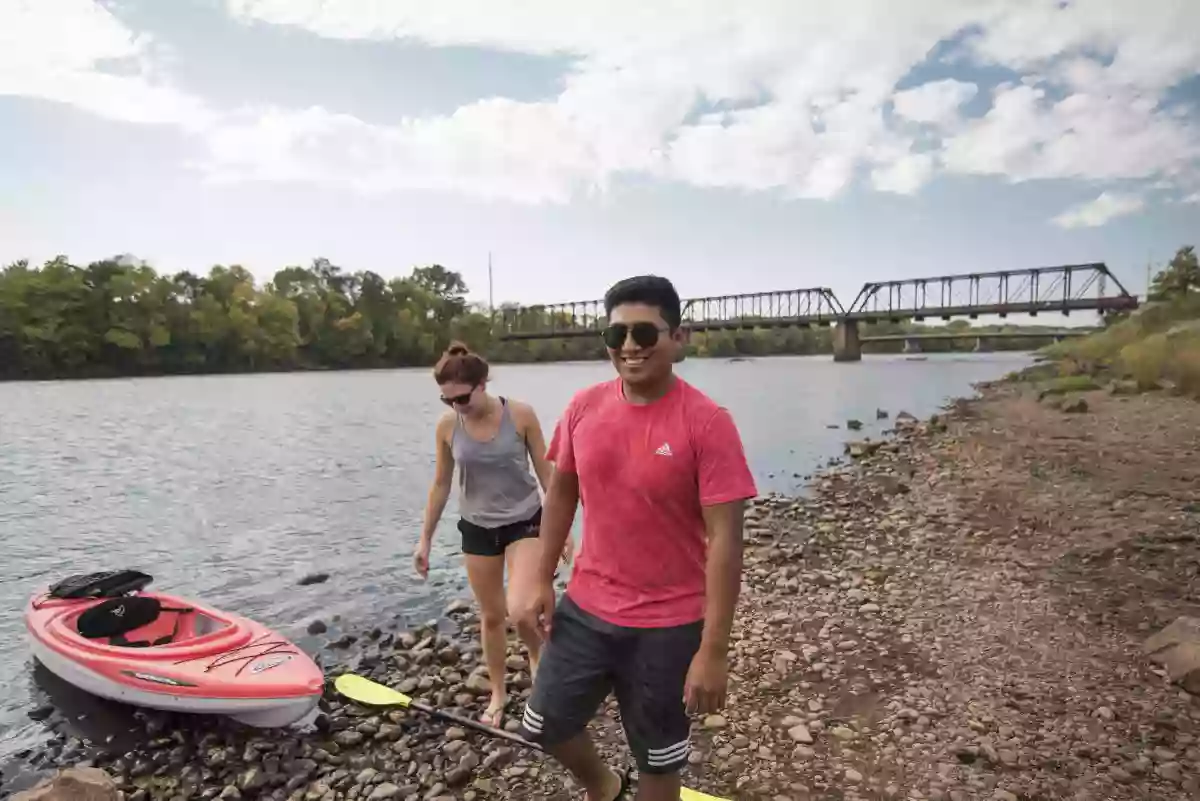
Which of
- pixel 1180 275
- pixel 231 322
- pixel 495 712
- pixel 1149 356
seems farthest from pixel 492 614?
pixel 231 322

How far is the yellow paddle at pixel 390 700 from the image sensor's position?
569cm

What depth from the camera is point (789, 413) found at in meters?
40.7

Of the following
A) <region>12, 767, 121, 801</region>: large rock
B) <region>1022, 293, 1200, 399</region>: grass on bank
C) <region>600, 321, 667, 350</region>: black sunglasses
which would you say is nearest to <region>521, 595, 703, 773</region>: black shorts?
<region>600, 321, 667, 350</region>: black sunglasses

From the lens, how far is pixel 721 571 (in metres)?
2.81

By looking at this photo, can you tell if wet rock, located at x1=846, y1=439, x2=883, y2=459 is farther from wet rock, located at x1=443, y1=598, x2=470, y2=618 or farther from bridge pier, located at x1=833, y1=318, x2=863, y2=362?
bridge pier, located at x1=833, y1=318, x2=863, y2=362

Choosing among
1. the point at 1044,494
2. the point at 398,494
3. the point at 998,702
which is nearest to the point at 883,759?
the point at 998,702

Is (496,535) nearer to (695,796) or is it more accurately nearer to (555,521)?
(555,521)

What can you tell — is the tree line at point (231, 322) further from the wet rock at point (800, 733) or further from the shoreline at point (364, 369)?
the wet rock at point (800, 733)

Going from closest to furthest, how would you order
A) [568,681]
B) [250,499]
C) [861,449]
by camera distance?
[568,681]
[250,499]
[861,449]

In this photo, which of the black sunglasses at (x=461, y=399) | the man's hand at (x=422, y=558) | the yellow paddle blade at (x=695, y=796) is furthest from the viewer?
the man's hand at (x=422, y=558)

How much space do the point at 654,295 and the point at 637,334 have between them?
18 centimetres

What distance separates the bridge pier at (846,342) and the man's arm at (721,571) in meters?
117

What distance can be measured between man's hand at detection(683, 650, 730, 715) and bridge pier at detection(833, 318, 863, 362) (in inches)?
4622

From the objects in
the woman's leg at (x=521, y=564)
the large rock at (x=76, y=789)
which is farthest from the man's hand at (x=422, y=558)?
the large rock at (x=76, y=789)
